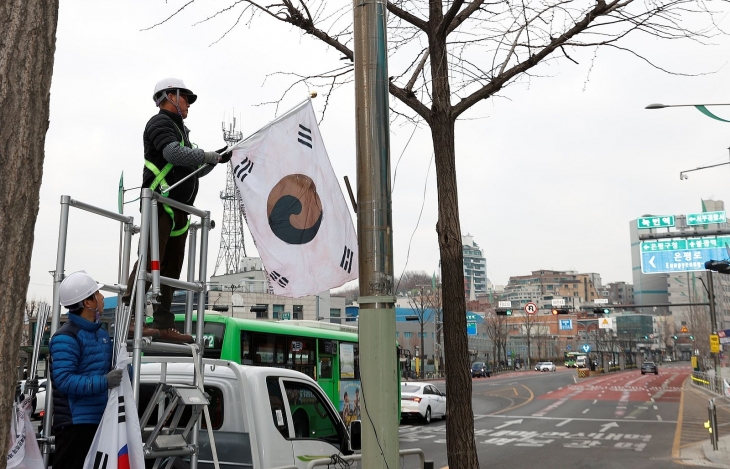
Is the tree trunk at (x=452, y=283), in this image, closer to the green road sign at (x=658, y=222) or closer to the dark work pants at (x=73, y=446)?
the dark work pants at (x=73, y=446)

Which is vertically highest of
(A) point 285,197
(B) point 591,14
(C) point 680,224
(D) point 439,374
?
(C) point 680,224

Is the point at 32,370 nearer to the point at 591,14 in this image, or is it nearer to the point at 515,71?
the point at 515,71

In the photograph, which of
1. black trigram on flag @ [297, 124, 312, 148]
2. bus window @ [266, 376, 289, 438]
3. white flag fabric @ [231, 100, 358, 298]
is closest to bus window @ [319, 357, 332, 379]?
bus window @ [266, 376, 289, 438]

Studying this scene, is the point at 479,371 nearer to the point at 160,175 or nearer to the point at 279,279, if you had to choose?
the point at 279,279

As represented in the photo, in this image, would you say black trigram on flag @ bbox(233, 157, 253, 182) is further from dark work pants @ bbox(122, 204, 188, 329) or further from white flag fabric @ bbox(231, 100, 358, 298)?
dark work pants @ bbox(122, 204, 188, 329)

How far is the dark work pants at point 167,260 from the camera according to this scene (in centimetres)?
431

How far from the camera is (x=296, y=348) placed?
16641 millimetres

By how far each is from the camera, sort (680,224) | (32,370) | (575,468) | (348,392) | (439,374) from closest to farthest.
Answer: (32,370) → (575,468) → (348,392) → (680,224) → (439,374)

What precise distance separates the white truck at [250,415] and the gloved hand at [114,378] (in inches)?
62.6

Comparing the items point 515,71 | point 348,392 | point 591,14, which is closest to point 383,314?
point 515,71

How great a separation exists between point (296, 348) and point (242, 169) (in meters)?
12.5

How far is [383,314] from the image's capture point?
373 centimetres

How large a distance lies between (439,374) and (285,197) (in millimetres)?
75738

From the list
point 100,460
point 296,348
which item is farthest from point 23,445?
point 296,348
